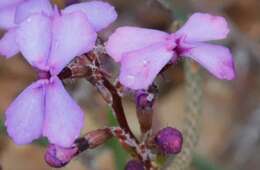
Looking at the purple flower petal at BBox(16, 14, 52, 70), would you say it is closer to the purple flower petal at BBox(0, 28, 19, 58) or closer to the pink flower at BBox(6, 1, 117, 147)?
the pink flower at BBox(6, 1, 117, 147)

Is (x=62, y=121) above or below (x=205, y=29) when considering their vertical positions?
below

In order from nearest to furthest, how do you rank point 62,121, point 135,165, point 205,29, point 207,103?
1. point 62,121
2. point 205,29
3. point 135,165
4. point 207,103

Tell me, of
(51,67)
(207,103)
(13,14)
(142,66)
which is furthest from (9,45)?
(207,103)

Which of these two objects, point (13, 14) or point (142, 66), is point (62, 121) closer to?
point (142, 66)

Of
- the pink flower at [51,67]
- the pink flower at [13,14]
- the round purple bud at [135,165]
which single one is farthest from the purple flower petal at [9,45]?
the round purple bud at [135,165]

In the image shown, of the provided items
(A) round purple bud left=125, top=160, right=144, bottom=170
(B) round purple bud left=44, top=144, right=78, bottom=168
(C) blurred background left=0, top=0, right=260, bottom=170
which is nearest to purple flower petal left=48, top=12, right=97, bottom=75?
(B) round purple bud left=44, top=144, right=78, bottom=168

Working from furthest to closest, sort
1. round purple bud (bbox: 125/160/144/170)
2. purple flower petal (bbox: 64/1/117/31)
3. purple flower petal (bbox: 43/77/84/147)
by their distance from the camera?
round purple bud (bbox: 125/160/144/170) → purple flower petal (bbox: 64/1/117/31) → purple flower petal (bbox: 43/77/84/147)
